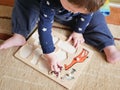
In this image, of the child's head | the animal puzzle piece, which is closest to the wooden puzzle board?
the animal puzzle piece

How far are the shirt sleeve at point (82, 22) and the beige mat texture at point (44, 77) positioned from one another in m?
0.12

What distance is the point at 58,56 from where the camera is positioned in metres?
1.09

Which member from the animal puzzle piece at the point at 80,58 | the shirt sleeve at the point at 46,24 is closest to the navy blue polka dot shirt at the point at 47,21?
the shirt sleeve at the point at 46,24

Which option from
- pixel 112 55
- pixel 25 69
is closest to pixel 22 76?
pixel 25 69

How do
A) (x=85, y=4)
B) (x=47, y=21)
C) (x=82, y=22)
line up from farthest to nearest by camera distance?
(x=82, y=22), (x=47, y=21), (x=85, y=4)

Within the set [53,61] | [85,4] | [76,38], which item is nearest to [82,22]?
[76,38]

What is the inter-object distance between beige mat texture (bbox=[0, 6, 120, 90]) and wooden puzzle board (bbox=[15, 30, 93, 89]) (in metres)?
0.02

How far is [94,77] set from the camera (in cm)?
106

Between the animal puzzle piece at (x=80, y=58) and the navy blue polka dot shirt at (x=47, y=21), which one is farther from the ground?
the navy blue polka dot shirt at (x=47, y=21)

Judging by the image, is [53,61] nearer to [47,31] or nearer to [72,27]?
[47,31]

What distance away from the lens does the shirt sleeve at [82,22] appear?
3.54 ft

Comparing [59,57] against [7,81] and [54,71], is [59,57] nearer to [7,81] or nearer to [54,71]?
[54,71]

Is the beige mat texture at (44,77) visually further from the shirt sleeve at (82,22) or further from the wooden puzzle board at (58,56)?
the shirt sleeve at (82,22)

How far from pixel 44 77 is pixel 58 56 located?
0.11 m
